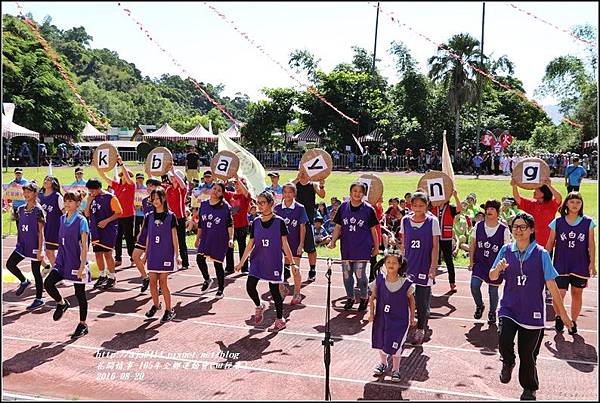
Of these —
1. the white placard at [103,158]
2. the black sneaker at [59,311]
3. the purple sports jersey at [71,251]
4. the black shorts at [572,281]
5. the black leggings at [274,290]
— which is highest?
the white placard at [103,158]

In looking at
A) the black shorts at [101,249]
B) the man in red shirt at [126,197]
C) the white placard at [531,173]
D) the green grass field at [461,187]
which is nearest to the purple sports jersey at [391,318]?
the white placard at [531,173]

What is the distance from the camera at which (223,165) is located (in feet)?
38.8

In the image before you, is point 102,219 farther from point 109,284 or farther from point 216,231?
point 216,231

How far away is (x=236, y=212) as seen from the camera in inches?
476

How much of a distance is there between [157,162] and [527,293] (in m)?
8.01

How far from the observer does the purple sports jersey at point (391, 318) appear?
22.5ft

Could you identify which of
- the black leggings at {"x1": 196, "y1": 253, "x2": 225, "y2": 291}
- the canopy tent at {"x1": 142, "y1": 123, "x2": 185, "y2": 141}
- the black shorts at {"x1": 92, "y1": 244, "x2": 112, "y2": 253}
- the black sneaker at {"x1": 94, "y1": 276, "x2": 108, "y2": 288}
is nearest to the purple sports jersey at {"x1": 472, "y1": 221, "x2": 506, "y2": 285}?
the black leggings at {"x1": 196, "y1": 253, "x2": 225, "y2": 291}

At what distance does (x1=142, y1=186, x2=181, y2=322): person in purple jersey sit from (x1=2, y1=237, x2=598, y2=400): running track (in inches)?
25.3

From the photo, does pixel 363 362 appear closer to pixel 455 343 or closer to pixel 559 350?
pixel 455 343

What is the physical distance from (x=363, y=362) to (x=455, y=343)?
1.46m

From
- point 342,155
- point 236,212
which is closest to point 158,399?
point 236,212

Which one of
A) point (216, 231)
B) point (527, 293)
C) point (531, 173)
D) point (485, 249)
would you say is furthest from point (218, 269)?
point (527, 293)

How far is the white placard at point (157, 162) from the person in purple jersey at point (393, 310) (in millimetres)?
6551

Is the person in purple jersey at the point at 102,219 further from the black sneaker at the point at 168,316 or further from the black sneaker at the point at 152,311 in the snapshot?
the black sneaker at the point at 168,316
